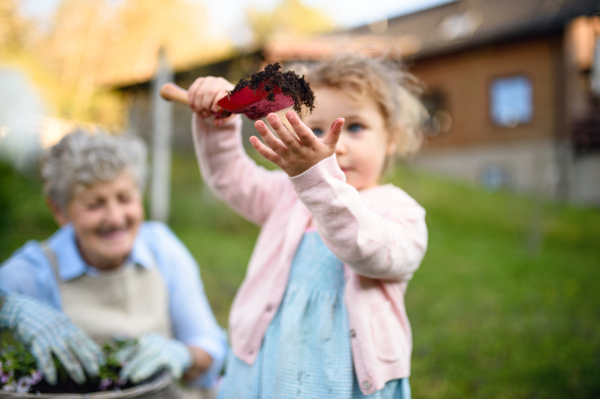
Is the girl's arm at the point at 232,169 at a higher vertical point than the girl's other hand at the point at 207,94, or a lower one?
lower

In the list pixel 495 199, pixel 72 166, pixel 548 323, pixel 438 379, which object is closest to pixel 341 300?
pixel 72 166

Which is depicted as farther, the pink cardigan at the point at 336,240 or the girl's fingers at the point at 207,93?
the girl's fingers at the point at 207,93

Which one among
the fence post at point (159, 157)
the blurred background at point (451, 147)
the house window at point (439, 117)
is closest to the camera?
the blurred background at point (451, 147)

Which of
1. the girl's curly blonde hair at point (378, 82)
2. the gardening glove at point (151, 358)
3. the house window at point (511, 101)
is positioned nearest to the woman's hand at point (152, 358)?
the gardening glove at point (151, 358)

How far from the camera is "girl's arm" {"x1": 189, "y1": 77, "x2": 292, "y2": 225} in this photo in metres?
1.46

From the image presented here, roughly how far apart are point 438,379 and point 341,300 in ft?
6.67

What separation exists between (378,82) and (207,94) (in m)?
0.54

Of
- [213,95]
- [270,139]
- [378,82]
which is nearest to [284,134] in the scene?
[270,139]

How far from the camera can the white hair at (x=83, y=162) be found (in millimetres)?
1992

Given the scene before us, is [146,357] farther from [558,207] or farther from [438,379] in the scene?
[558,207]

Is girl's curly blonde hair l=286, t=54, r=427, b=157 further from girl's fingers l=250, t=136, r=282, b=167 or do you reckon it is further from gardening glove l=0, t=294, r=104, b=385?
gardening glove l=0, t=294, r=104, b=385

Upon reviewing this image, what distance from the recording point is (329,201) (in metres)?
1.04

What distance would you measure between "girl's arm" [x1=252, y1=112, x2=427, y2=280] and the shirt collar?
142cm

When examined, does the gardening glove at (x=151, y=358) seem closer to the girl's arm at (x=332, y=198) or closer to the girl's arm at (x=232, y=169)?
the girl's arm at (x=232, y=169)
